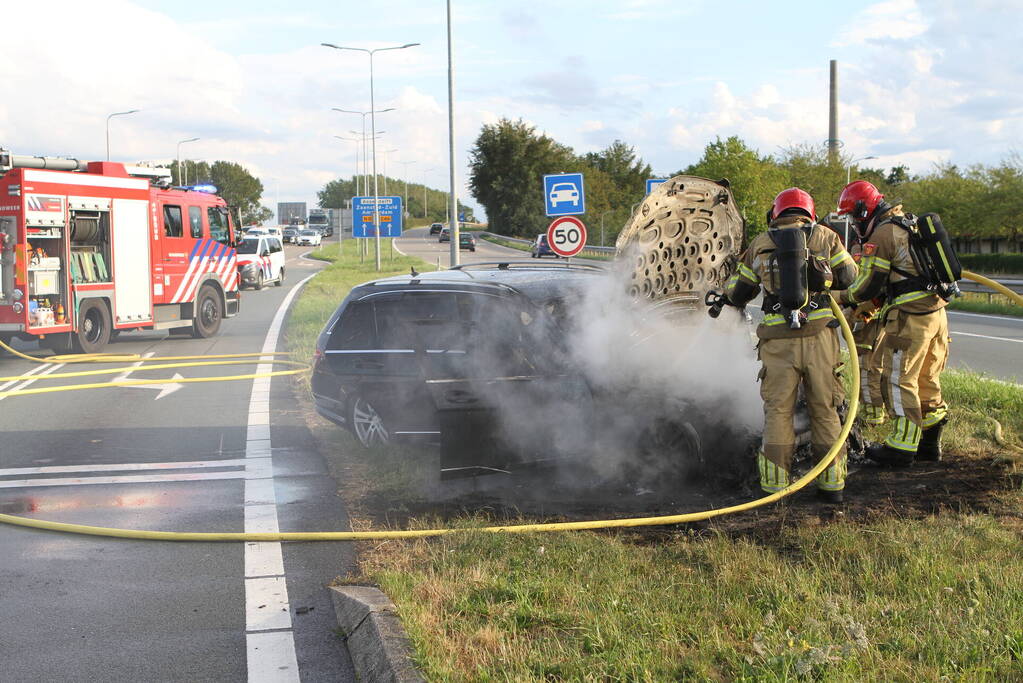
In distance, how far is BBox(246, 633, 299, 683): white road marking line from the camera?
3805 millimetres

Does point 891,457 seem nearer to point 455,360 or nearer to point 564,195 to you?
point 455,360

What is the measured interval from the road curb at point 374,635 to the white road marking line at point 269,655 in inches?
9.3

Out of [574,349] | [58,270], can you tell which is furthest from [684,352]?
[58,270]

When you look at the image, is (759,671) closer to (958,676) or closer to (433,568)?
(958,676)

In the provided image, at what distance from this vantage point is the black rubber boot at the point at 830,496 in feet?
18.7

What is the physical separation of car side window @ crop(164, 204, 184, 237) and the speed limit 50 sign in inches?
304

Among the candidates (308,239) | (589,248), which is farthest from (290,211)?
(589,248)

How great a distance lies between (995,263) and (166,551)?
137ft

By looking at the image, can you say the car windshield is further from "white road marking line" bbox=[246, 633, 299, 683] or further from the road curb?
"white road marking line" bbox=[246, 633, 299, 683]

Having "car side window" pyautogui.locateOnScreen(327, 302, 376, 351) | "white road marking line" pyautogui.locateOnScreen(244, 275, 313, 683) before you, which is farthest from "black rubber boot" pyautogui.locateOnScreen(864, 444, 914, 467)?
"white road marking line" pyautogui.locateOnScreen(244, 275, 313, 683)

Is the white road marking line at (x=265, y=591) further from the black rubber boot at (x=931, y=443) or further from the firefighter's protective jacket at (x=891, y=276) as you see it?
the black rubber boot at (x=931, y=443)

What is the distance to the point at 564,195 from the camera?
50.3ft

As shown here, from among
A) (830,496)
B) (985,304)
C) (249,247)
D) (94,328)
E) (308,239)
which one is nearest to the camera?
(830,496)

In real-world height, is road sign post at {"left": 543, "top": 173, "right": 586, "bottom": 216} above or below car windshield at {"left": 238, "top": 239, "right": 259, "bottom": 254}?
above
